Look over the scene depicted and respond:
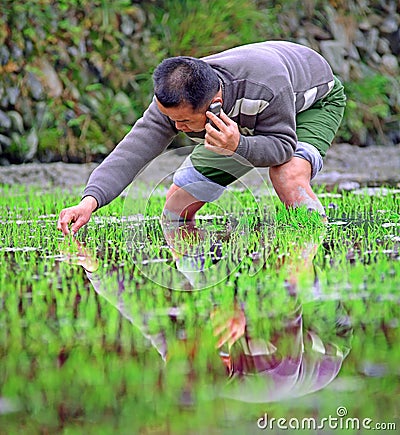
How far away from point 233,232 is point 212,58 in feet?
3.29

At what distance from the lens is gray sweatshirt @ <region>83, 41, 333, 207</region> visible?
4281 mm

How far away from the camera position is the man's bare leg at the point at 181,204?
5.16 metres

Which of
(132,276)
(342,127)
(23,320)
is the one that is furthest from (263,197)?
(342,127)

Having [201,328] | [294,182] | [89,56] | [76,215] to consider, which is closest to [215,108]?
[76,215]

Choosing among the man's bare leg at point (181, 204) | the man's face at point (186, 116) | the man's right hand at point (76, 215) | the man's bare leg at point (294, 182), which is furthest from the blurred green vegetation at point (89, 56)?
the man's face at point (186, 116)

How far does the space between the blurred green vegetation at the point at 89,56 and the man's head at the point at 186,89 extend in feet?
16.8

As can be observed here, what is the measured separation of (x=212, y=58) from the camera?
4.52 metres

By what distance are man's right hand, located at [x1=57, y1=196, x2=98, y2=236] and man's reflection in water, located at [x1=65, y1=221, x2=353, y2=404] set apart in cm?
62

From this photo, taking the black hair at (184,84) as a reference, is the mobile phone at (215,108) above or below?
below

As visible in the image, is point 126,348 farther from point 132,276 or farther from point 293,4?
point 293,4

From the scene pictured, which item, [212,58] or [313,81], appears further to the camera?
[313,81]

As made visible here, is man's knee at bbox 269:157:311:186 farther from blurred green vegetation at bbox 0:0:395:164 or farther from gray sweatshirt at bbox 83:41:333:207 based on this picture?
blurred green vegetation at bbox 0:0:395:164

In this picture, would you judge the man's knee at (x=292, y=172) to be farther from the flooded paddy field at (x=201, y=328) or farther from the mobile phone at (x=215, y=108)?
the mobile phone at (x=215, y=108)

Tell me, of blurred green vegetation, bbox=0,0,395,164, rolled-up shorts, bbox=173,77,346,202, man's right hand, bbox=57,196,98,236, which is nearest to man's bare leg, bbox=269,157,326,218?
rolled-up shorts, bbox=173,77,346,202
